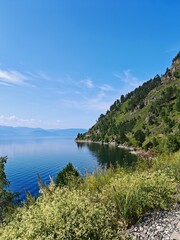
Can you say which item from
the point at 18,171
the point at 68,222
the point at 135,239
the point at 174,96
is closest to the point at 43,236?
the point at 68,222

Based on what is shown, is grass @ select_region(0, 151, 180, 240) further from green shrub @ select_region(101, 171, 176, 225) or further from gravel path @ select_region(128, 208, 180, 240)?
gravel path @ select_region(128, 208, 180, 240)

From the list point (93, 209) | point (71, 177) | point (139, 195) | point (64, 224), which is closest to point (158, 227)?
point (139, 195)

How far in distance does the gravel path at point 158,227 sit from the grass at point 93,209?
368 mm

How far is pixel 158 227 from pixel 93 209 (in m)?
2.65

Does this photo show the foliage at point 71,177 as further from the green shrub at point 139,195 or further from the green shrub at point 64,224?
the green shrub at point 64,224

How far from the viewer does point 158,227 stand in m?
7.69

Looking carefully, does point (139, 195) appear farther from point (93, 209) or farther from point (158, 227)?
point (93, 209)

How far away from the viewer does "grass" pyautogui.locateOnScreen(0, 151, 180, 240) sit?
230 inches

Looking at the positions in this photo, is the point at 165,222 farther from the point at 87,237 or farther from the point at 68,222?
the point at 68,222

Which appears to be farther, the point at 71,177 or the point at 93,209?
the point at 71,177

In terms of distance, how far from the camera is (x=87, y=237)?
589cm

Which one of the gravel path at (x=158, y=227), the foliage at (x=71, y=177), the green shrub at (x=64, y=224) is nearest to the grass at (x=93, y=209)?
the green shrub at (x=64, y=224)

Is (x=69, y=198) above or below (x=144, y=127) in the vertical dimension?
below

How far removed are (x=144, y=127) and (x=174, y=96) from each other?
32.4 meters
